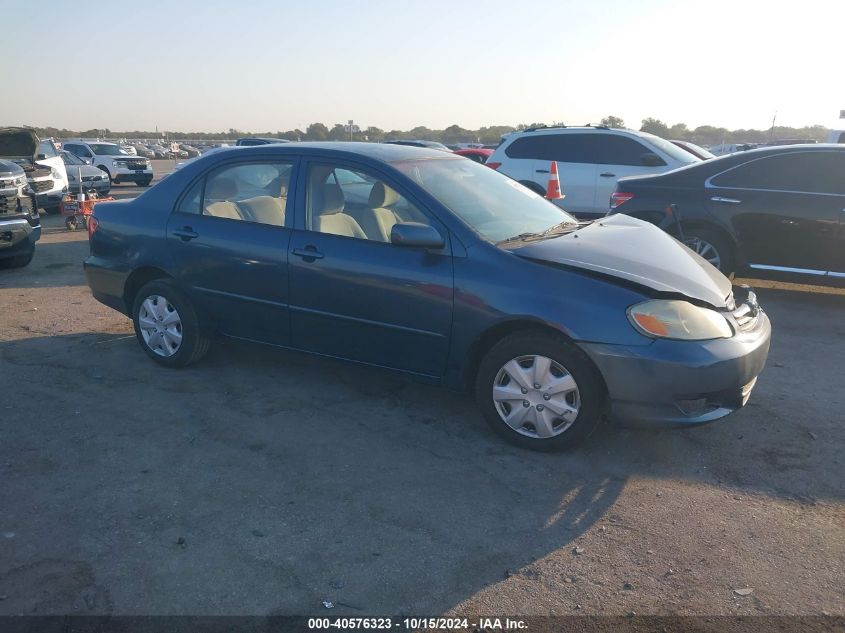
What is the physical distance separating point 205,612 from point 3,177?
7.67 m

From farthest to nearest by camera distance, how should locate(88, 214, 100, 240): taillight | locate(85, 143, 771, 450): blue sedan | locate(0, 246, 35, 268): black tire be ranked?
locate(0, 246, 35, 268): black tire → locate(88, 214, 100, 240): taillight → locate(85, 143, 771, 450): blue sedan

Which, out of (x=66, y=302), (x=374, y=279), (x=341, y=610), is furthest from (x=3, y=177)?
(x=341, y=610)

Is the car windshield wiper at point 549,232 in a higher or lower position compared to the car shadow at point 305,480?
higher

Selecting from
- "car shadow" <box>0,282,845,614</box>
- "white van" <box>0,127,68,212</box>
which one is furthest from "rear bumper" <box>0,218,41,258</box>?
"car shadow" <box>0,282,845,614</box>

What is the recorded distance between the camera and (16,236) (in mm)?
8570

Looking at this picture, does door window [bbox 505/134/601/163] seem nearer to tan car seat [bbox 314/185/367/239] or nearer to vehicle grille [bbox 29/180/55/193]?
tan car seat [bbox 314/185/367/239]

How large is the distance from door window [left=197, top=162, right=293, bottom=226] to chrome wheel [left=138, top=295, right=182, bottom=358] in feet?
2.45

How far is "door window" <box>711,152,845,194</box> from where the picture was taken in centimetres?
713

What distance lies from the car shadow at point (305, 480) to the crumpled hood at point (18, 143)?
836 cm

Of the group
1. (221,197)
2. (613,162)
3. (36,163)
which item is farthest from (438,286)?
(36,163)

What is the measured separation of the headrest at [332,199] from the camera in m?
4.81

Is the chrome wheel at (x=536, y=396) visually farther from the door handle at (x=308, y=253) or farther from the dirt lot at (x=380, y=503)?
the door handle at (x=308, y=253)

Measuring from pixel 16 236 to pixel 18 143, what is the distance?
4.80 m

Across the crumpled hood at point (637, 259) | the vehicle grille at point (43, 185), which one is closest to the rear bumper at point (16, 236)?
the vehicle grille at point (43, 185)
